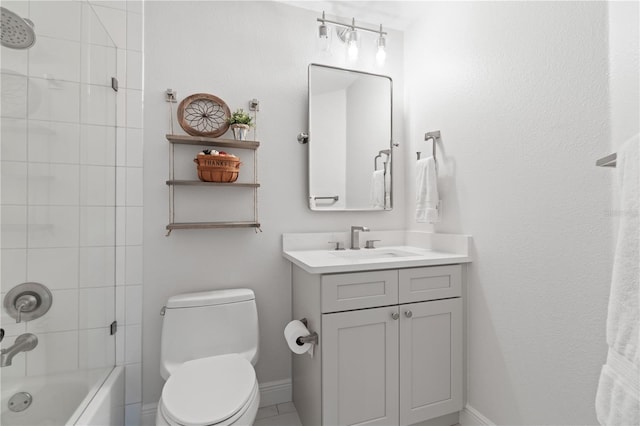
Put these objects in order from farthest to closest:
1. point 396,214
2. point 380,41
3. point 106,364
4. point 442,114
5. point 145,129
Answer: point 396,214 → point 380,41 → point 442,114 → point 145,129 → point 106,364

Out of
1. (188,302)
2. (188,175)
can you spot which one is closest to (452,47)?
(188,175)

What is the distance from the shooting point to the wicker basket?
4.93 ft

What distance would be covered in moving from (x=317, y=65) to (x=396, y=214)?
1.07m

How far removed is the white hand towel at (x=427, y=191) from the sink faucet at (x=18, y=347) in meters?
1.74

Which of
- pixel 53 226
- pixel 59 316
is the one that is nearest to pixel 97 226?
pixel 53 226

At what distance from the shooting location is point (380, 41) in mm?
1871

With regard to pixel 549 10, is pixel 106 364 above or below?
below

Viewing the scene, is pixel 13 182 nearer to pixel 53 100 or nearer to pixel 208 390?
pixel 53 100

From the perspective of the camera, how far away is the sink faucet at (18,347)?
0.91 metres

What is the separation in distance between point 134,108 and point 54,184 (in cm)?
61

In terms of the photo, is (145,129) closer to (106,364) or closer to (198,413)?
(106,364)

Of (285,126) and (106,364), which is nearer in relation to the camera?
(106,364)

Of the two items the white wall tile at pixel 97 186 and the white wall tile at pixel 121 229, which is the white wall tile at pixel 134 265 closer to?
the white wall tile at pixel 121 229

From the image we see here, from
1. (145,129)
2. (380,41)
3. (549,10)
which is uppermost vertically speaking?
(380,41)
